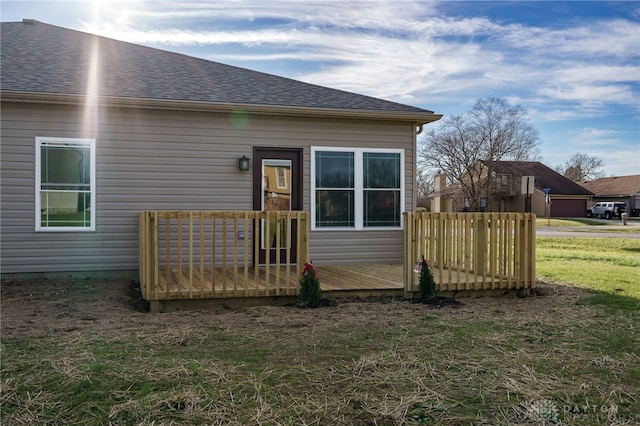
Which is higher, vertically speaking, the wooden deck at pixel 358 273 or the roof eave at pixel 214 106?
the roof eave at pixel 214 106

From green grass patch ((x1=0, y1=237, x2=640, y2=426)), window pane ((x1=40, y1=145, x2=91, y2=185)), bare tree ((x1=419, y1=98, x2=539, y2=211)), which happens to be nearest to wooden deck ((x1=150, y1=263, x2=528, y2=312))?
green grass patch ((x1=0, y1=237, x2=640, y2=426))

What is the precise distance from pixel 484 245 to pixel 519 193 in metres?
33.0

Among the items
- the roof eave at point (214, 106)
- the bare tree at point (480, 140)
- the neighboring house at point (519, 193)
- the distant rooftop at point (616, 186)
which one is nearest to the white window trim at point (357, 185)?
the roof eave at point (214, 106)

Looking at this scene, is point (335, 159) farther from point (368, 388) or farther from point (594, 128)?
point (594, 128)

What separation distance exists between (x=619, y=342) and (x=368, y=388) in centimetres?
239

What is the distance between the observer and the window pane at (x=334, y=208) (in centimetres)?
826

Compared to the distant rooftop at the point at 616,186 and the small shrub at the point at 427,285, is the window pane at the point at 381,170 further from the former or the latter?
the distant rooftop at the point at 616,186

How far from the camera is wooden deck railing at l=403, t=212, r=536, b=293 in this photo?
629 cm

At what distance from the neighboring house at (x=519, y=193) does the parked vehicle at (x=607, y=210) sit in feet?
2.50

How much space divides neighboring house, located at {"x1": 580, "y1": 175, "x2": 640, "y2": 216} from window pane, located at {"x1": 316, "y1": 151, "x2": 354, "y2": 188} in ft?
151

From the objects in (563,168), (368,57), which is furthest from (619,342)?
(563,168)

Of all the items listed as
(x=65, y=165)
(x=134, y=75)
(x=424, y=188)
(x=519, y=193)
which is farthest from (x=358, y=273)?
(x=519, y=193)

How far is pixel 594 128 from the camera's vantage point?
3256 cm

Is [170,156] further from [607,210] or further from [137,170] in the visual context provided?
[607,210]
